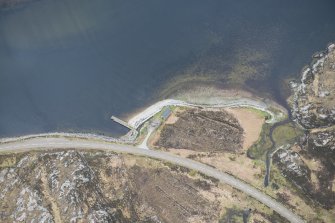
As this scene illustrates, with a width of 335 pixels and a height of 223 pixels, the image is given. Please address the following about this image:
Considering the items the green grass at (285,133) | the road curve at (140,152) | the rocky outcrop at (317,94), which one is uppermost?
the rocky outcrop at (317,94)

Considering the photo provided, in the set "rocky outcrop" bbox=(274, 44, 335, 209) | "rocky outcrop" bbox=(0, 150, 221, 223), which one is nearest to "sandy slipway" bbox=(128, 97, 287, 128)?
"rocky outcrop" bbox=(274, 44, 335, 209)

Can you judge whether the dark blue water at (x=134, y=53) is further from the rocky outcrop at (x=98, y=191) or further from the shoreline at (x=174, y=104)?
the rocky outcrop at (x=98, y=191)

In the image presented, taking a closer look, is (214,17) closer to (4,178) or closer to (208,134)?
(208,134)

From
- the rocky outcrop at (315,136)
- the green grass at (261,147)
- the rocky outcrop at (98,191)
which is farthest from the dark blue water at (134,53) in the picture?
the green grass at (261,147)

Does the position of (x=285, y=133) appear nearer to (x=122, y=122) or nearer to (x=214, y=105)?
(x=214, y=105)

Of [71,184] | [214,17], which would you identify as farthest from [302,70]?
[71,184]

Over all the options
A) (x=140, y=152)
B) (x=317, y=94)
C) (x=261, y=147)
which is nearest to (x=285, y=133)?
(x=261, y=147)

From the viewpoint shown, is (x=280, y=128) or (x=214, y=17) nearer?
(x=280, y=128)
